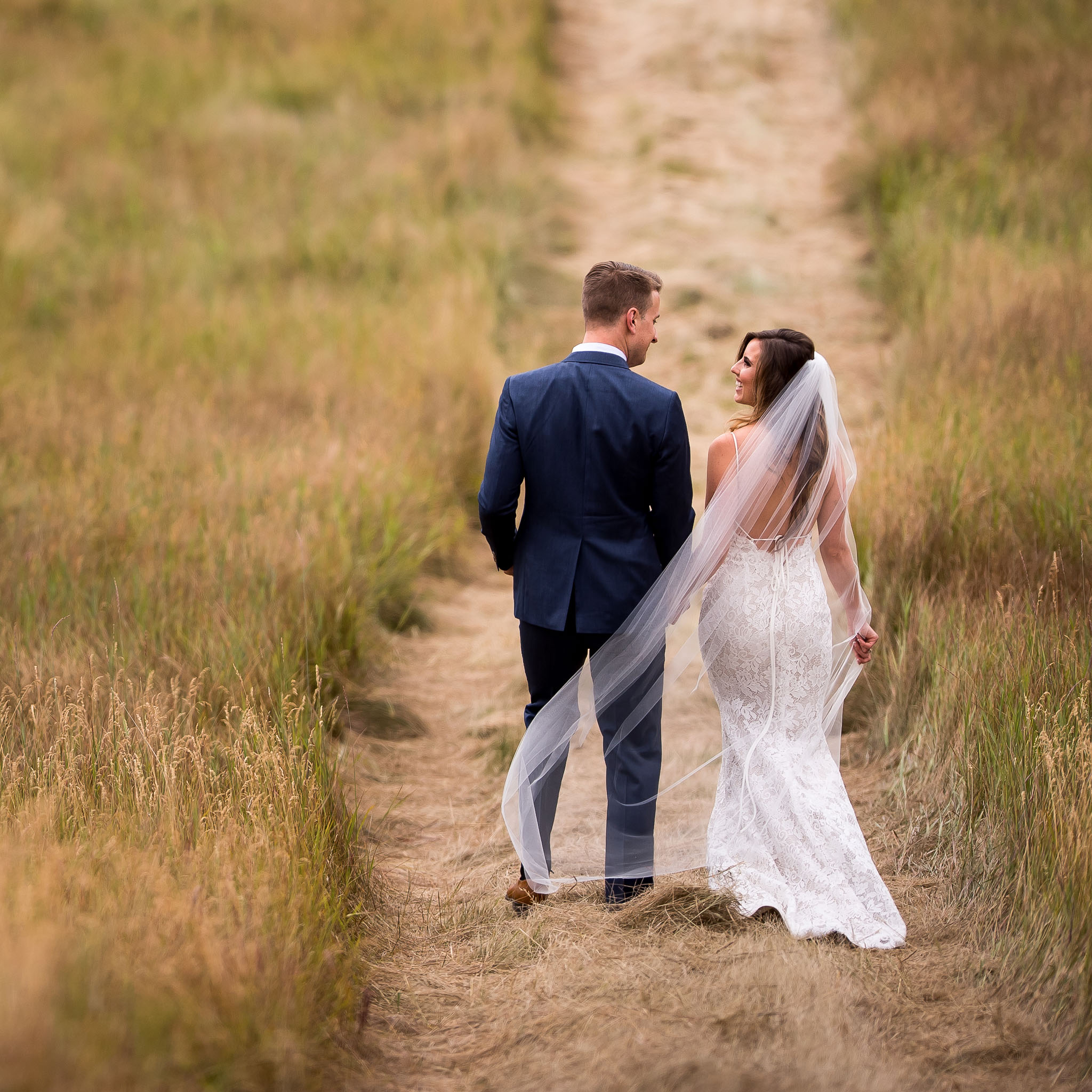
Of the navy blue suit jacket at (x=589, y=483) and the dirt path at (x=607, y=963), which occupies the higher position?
the navy blue suit jacket at (x=589, y=483)

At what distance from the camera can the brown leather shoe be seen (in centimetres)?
317

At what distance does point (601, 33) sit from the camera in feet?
50.6

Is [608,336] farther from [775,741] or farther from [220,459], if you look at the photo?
[220,459]

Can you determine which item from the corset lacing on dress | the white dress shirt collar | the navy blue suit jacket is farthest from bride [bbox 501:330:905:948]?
the white dress shirt collar

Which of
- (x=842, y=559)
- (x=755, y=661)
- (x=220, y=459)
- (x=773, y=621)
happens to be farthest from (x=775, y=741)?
(x=220, y=459)

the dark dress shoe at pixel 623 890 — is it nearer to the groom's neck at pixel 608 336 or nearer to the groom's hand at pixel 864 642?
the groom's hand at pixel 864 642

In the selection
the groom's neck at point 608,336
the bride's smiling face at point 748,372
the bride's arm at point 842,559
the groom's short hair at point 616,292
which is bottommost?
the bride's arm at point 842,559

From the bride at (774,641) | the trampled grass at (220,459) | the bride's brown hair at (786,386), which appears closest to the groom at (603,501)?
the bride at (774,641)

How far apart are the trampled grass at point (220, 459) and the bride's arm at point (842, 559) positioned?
1.74 metres

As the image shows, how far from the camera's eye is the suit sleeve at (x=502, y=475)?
10.2 feet

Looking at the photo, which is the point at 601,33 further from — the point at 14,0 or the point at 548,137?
the point at 14,0

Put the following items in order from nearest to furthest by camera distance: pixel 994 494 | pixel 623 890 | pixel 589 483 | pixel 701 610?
pixel 589 483 → pixel 623 890 → pixel 701 610 → pixel 994 494

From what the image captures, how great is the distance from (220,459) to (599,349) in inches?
133

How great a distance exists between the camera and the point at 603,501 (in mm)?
3072
